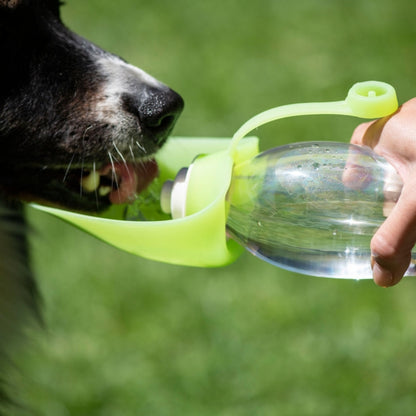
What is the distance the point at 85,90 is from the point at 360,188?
2.53 ft

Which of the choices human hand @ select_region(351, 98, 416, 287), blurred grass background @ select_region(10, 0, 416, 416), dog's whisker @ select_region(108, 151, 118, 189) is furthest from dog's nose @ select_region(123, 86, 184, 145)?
blurred grass background @ select_region(10, 0, 416, 416)

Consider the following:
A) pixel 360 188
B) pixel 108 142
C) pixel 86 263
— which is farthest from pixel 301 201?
pixel 86 263

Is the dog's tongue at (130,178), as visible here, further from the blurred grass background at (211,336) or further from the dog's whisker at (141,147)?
the blurred grass background at (211,336)

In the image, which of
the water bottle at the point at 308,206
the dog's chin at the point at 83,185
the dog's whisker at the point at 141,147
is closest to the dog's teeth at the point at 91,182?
the dog's chin at the point at 83,185

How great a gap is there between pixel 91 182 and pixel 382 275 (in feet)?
2.80

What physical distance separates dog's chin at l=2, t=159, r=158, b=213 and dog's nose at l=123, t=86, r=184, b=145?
10 cm

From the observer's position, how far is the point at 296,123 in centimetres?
382

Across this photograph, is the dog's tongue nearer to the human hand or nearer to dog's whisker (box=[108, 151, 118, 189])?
dog's whisker (box=[108, 151, 118, 189])

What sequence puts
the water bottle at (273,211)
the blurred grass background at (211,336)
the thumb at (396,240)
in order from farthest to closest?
the blurred grass background at (211,336)
the water bottle at (273,211)
the thumb at (396,240)

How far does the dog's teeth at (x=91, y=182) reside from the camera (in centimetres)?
185

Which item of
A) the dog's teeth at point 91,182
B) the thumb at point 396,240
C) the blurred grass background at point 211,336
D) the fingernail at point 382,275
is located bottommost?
the blurred grass background at point 211,336

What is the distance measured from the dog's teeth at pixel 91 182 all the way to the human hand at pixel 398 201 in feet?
2.44

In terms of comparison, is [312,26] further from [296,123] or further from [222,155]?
[222,155]

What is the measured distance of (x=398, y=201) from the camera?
1262 mm
